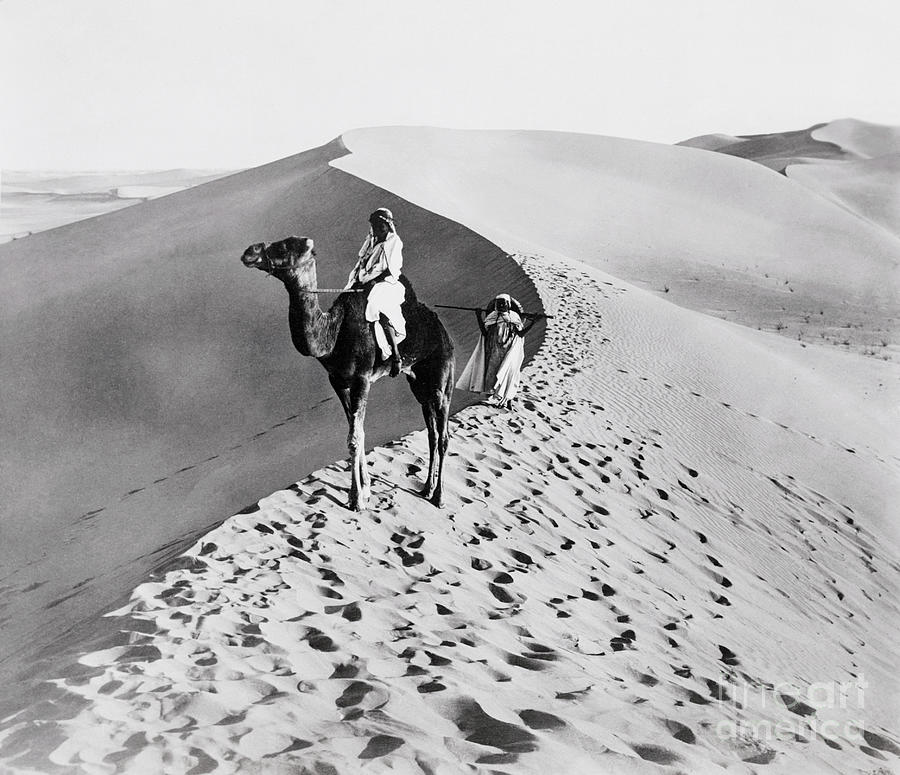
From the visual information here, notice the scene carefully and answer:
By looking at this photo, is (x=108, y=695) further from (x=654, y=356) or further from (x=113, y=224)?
(x=113, y=224)

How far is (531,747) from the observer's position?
151 inches

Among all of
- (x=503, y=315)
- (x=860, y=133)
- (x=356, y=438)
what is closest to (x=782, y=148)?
(x=860, y=133)

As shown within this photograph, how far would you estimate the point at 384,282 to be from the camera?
212 inches

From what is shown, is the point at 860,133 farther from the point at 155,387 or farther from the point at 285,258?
the point at 155,387

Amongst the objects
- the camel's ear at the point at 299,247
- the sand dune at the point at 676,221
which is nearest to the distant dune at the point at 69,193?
the sand dune at the point at 676,221

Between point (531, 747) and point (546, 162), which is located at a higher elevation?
point (546, 162)

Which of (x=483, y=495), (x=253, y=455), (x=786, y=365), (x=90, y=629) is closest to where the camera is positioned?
(x=90, y=629)

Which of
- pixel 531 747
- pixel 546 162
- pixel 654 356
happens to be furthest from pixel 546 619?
pixel 546 162

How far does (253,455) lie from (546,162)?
12229 mm

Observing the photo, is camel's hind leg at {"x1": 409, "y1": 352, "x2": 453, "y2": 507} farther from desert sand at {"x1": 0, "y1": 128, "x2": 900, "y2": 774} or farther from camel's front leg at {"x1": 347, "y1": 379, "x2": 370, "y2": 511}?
camel's front leg at {"x1": 347, "y1": 379, "x2": 370, "y2": 511}

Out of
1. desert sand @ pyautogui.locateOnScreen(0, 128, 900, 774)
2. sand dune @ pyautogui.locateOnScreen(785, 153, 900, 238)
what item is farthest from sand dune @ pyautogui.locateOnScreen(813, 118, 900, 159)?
desert sand @ pyautogui.locateOnScreen(0, 128, 900, 774)

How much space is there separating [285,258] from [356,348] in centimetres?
82

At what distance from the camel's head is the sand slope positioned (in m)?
2.00

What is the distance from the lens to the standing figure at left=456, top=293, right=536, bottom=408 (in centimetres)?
679
